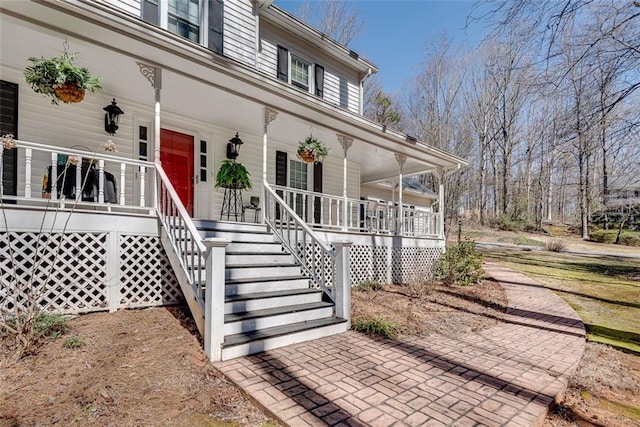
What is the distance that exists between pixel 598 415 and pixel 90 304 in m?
5.65

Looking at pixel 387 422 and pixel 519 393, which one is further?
pixel 519 393

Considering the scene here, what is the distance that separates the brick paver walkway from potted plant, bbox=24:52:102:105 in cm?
380

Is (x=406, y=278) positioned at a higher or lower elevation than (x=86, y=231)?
lower

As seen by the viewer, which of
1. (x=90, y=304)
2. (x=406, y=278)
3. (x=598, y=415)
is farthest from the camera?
(x=406, y=278)

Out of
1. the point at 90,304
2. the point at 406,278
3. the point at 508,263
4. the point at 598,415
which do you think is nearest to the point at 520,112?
the point at 508,263

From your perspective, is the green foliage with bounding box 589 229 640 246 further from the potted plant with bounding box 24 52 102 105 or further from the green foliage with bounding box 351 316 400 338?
the potted plant with bounding box 24 52 102 105

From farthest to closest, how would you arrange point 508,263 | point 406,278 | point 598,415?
point 508,263 → point 406,278 → point 598,415

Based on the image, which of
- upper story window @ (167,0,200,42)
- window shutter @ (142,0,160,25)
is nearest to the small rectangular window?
upper story window @ (167,0,200,42)

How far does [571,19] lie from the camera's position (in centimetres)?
541

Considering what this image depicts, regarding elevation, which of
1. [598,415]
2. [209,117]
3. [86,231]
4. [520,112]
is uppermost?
[520,112]

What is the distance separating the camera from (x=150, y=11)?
6.82 meters

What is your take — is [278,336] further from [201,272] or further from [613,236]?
[613,236]

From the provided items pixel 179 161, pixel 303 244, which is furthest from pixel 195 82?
pixel 303 244

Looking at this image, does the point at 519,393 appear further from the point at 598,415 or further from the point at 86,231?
the point at 86,231
